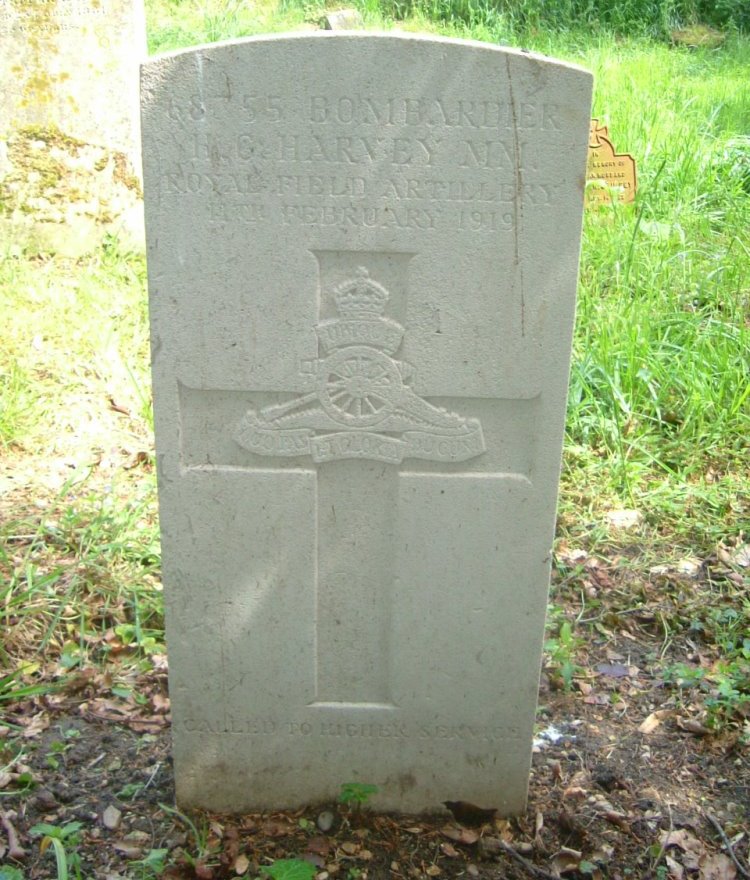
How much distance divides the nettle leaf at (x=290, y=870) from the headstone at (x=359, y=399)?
307 millimetres

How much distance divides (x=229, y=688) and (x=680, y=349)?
102 inches

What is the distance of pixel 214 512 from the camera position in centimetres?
217

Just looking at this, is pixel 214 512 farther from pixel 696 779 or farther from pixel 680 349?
pixel 680 349

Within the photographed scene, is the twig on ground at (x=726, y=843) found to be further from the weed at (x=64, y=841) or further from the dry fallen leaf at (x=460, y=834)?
the weed at (x=64, y=841)

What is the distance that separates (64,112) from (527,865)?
4.35m

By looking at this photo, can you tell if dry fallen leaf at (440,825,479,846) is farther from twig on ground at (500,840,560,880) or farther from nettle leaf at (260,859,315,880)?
nettle leaf at (260,859,315,880)

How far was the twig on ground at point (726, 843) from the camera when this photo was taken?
227 cm

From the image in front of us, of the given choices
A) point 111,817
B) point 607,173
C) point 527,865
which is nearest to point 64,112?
point 607,173

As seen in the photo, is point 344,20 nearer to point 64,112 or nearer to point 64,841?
point 64,112

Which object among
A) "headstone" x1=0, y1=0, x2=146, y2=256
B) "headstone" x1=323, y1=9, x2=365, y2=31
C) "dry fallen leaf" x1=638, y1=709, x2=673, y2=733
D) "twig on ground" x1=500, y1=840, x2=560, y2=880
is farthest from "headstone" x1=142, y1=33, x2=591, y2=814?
"headstone" x1=323, y1=9, x2=365, y2=31

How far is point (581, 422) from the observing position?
3906 millimetres

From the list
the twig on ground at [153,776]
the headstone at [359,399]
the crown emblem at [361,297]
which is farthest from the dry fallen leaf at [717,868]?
the crown emblem at [361,297]

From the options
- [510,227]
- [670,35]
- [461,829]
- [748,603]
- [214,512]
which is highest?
[670,35]

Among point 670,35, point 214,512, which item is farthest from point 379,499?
point 670,35
